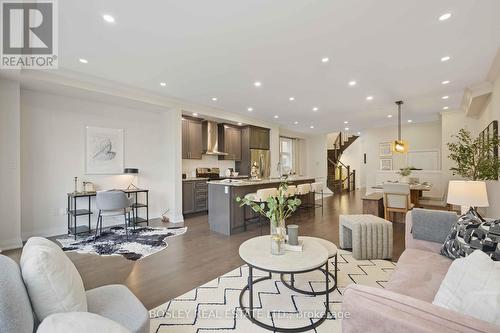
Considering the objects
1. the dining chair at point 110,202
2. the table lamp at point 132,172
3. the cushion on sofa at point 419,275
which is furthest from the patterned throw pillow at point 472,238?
the table lamp at point 132,172

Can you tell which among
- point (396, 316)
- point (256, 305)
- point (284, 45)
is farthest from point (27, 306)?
point (284, 45)

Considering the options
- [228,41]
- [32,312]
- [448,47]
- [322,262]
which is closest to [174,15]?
[228,41]

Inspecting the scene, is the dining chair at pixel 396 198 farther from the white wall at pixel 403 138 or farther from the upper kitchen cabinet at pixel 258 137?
the white wall at pixel 403 138

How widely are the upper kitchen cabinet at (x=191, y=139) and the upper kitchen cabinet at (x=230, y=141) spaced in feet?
2.80

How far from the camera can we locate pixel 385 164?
941 centimetres

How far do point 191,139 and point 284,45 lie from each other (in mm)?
3983

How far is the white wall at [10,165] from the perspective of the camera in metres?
3.65

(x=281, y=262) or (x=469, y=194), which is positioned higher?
(x=469, y=194)

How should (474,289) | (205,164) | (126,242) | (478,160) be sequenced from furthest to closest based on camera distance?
(205,164) → (126,242) → (478,160) → (474,289)

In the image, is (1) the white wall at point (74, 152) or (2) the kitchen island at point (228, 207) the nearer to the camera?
(1) the white wall at point (74, 152)

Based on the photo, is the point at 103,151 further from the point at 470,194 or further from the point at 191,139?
the point at 470,194

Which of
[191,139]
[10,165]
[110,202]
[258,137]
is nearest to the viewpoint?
[10,165]

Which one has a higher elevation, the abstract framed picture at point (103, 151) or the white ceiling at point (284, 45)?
the white ceiling at point (284, 45)

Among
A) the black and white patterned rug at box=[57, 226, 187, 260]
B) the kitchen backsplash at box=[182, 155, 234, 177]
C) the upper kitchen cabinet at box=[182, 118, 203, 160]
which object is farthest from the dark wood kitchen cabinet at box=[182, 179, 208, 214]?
the black and white patterned rug at box=[57, 226, 187, 260]
